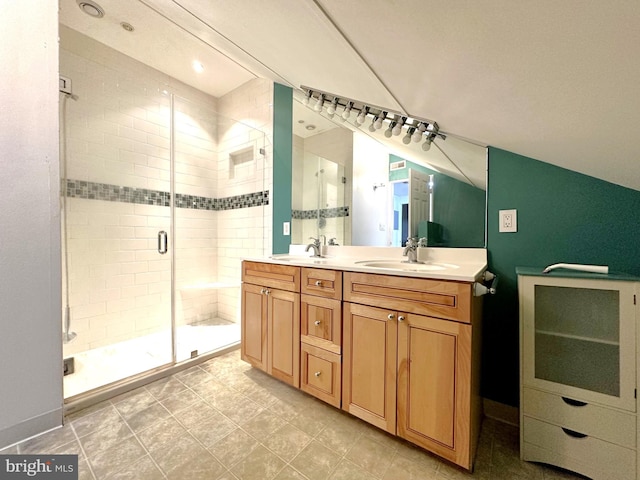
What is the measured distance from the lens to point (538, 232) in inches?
50.7

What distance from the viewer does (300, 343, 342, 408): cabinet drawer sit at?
1358 mm

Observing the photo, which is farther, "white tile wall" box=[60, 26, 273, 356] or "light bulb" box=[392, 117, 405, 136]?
"white tile wall" box=[60, 26, 273, 356]

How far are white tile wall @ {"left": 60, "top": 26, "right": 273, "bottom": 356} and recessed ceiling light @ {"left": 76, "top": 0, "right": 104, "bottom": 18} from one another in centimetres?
35

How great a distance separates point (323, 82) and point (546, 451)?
7.16ft

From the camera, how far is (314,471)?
106 cm

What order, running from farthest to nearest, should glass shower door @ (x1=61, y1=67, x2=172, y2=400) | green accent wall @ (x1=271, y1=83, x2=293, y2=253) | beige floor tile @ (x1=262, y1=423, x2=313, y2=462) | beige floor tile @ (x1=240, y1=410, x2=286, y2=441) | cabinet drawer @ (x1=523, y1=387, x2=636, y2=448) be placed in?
green accent wall @ (x1=271, y1=83, x2=293, y2=253) < glass shower door @ (x1=61, y1=67, x2=172, y2=400) < beige floor tile @ (x1=240, y1=410, x2=286, y2=441) < beige floor tile @ (x1=262, y1=423, x2=313, y2=462) < cabinet drawer @ (x1=523, y1=387, x2=636, y2=448)

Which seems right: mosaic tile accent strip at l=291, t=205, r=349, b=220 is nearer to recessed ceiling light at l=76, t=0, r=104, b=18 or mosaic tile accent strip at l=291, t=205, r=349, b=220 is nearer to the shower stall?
the shower stall

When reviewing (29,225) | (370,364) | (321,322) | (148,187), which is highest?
(148,187)

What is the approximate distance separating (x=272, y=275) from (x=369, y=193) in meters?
0.91

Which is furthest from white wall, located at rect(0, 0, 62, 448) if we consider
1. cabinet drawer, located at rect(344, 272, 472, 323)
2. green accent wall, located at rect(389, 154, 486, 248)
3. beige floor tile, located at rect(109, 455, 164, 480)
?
green accent wall, located at rect(389, 154, 486, 248)

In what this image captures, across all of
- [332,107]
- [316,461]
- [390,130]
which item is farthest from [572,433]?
[332,107]

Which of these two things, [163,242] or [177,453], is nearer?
[177,453]

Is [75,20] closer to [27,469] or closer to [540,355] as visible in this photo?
[27,469]

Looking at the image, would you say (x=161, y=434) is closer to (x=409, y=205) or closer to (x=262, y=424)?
(x=262, y=424)
